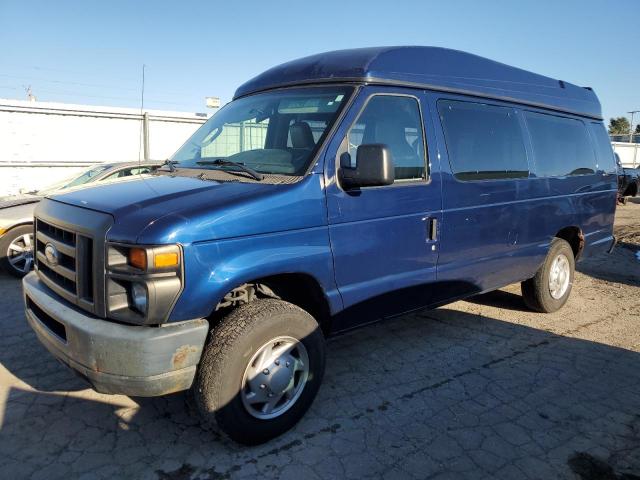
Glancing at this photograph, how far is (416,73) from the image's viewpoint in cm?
387

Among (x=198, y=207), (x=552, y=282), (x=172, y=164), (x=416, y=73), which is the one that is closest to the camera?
(x=198, y=207)

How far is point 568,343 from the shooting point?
16.1ft

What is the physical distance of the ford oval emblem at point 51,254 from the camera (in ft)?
10.2

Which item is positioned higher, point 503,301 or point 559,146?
point 559,146

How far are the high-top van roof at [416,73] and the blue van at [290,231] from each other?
18 millimetres

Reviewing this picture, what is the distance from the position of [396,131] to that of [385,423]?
6.86ft

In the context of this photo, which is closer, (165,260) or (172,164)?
(165,260)

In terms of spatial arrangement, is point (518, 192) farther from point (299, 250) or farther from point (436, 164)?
point (299, 250)

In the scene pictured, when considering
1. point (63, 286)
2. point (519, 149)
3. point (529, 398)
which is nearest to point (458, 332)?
point (529, 398)

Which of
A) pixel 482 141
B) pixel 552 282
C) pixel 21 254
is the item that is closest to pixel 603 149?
pixel 552 282

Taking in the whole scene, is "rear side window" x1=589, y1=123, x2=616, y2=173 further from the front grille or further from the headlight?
the front grille

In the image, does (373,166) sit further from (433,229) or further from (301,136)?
(433,229)

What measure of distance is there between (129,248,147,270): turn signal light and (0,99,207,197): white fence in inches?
456

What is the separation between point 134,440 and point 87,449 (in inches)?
10.6
